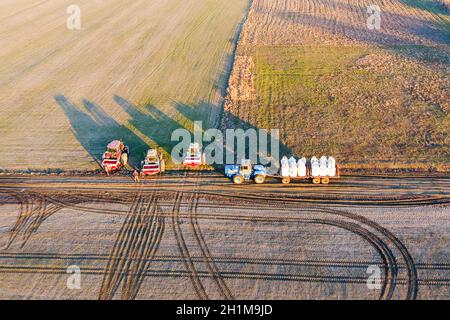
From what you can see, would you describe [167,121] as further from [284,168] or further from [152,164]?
[284,168]

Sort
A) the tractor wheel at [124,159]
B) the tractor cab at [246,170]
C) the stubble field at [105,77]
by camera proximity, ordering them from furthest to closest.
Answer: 1. the stubble field at [105,77]
2. the tractor wheel at [124,159]
3. the tractor cab at [246,170]

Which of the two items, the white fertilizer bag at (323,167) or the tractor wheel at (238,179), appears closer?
the white fertilizer bag at (323,167)

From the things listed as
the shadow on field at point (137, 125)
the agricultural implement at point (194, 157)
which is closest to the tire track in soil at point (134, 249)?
the agricultural implement at point (194, 157)

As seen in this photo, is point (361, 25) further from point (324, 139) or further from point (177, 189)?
point (177, 189)

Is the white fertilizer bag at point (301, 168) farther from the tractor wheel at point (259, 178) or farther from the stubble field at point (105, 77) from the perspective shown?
the stubble field at point (105, 77)

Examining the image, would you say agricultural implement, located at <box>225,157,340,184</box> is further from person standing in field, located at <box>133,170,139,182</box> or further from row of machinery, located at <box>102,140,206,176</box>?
person standing in field, located at <box>133,170,139,182</box>

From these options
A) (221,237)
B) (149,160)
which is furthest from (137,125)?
(221,237)

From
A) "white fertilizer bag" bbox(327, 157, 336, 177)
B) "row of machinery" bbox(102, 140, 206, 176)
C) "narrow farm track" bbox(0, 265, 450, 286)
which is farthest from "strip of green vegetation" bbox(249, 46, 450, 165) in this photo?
"narrow farm track" bbox(0, 265, 450, 286)
